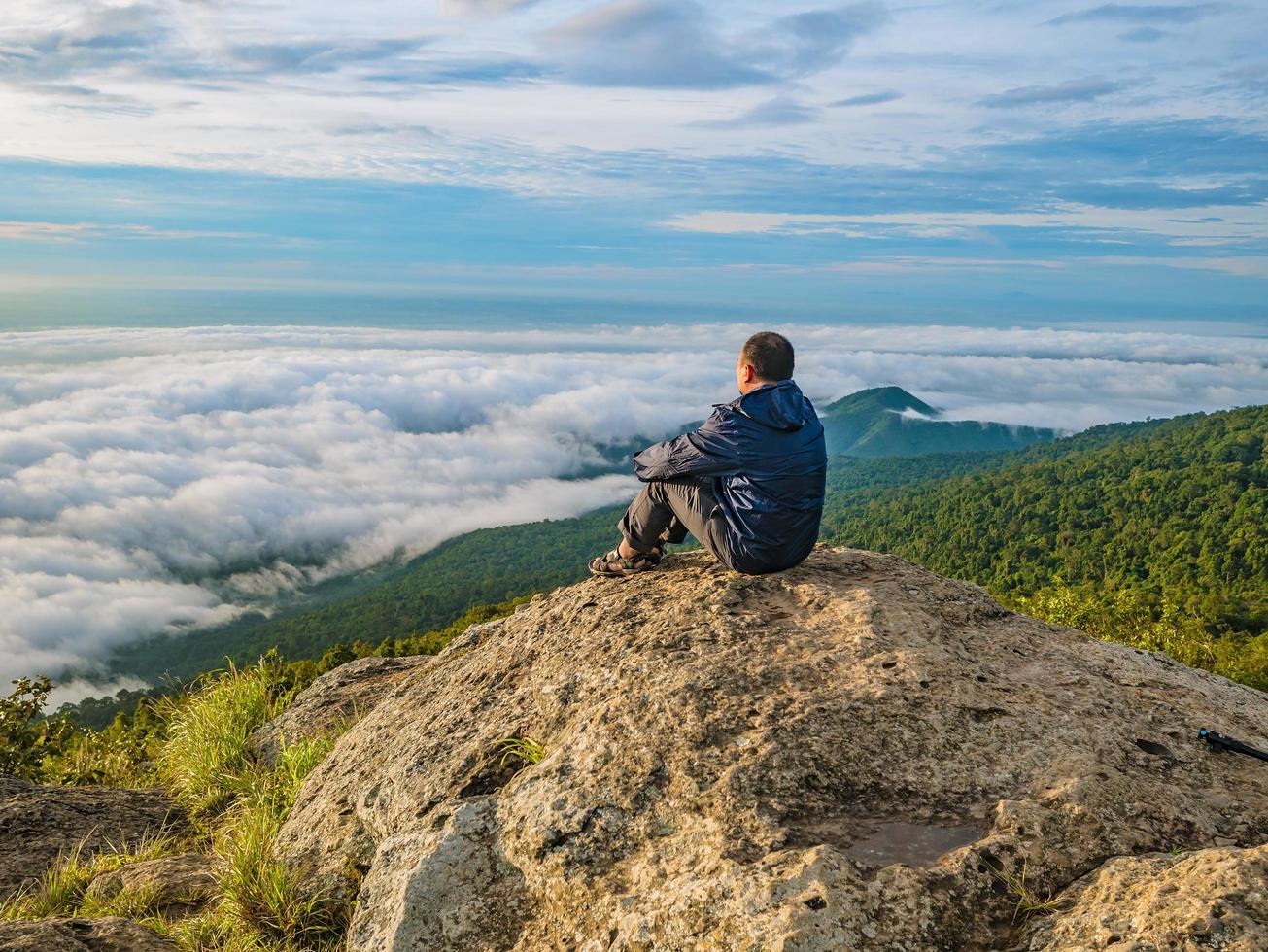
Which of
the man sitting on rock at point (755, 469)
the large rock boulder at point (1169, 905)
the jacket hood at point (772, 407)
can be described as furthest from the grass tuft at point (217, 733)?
the large rock boulder at point (1169, 905)

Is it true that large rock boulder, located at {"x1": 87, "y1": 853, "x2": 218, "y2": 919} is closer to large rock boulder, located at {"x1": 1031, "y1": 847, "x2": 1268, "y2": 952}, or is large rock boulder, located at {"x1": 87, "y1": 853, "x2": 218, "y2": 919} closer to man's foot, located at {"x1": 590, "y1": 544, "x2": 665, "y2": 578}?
man's foot, located at {"x1": 590, "y1": 544, "x2": 665, "y2": 578}

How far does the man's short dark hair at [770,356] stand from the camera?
23.6 ft

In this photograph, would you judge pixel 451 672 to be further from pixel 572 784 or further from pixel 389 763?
pixel 572 784

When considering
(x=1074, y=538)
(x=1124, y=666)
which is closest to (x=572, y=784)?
(x=1124, y=666)

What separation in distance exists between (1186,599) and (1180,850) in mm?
52728

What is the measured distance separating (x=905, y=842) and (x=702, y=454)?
3.52m

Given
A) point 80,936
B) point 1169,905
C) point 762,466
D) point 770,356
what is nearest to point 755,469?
point 762,466

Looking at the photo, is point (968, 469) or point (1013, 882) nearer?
point (1013, 882)

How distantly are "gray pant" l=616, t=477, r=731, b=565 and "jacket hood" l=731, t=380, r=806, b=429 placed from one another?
2.35ft

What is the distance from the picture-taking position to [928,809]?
488 centimetres

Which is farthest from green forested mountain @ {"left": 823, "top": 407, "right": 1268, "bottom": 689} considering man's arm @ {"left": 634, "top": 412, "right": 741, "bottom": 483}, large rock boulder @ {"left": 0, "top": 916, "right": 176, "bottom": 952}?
large rock boulder @ {"left": 0, "top": 916, "right": 176, "bottom": 952}

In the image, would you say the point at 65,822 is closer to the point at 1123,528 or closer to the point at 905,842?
the point at 905,842

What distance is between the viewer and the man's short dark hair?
23.6ft

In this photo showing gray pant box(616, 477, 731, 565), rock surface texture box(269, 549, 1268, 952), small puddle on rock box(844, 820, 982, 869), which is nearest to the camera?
rock surface texture box(269, 549, 1268, 952)
